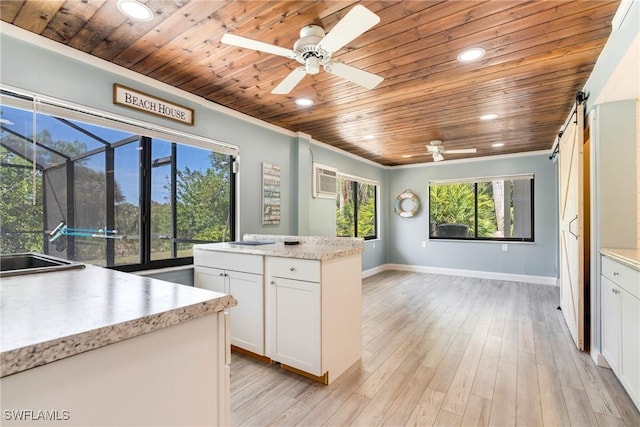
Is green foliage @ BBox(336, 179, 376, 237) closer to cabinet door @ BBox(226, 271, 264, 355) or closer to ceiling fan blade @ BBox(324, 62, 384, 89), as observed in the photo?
cabinet door @ BBox(226, 271, 264, 355)

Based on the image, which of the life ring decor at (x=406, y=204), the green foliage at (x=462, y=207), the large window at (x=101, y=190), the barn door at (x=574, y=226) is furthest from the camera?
the life ring decor at (x=406, y=204)

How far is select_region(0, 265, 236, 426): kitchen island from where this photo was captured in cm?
59

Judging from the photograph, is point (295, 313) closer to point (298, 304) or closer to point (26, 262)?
point (298, 304)

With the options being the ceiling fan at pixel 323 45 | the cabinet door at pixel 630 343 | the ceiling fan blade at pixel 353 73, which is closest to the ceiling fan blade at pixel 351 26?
the ceiling fan at pixel 323 45

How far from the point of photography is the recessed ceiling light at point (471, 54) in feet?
6.94

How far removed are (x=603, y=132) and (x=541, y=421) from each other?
2.14m

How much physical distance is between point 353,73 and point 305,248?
1.37 m

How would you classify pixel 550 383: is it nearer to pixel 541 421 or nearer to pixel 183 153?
pixel 541 421

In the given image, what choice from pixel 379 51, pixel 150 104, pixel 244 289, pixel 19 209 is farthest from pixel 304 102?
pixel 19 209

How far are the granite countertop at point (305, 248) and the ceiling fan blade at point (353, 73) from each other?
4.00 feet

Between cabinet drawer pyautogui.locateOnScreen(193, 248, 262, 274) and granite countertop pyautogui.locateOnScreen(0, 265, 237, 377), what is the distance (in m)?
1.24

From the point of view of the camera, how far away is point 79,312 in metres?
0.77

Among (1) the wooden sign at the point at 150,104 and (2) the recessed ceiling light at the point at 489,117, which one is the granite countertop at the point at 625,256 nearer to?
(2) the recessed ceiling light at the point at 489,117

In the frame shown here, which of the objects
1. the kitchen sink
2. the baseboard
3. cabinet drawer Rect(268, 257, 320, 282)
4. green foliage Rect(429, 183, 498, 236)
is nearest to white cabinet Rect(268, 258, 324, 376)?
cabinet drawer Rect(268, 257, 320, 282)
